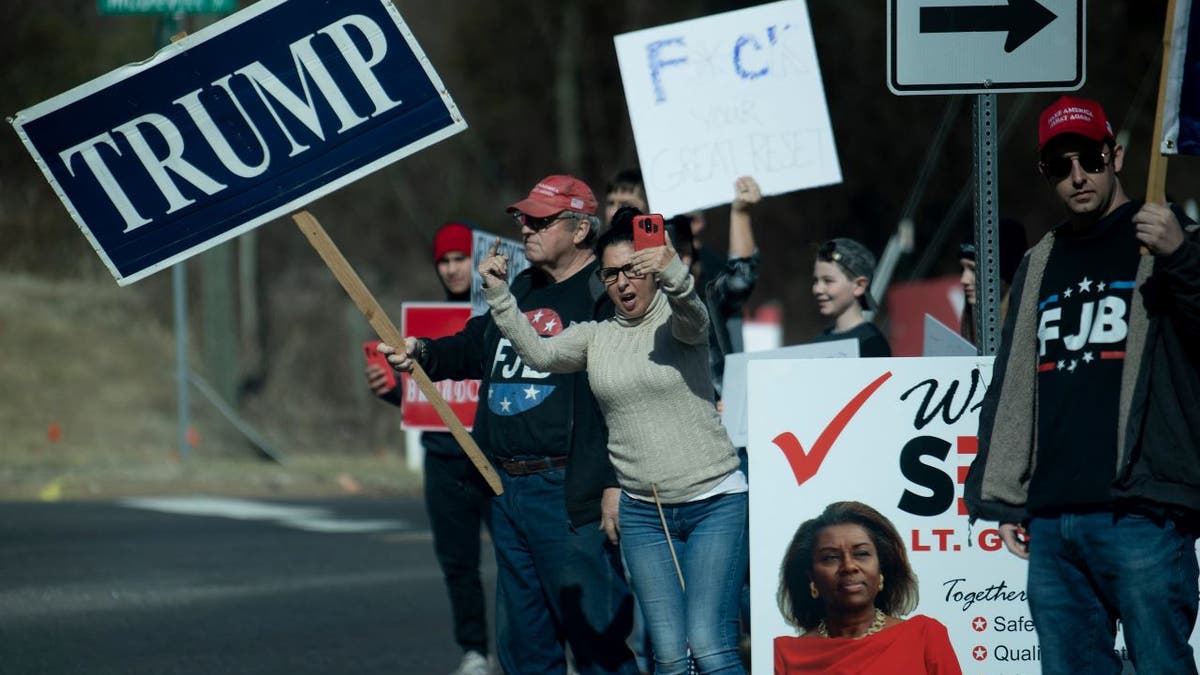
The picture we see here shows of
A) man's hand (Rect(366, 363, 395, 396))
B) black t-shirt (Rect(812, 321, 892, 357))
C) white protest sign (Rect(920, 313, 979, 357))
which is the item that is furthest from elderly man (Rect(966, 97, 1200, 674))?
man's hand (Rect(366, 363, 395, 396))

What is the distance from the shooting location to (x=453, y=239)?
8523mm

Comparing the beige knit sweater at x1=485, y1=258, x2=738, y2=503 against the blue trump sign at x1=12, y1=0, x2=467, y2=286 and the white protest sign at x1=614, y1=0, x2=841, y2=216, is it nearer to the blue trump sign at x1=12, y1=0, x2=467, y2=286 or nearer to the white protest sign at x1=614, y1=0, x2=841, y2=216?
the blue trump sign at x1=12, y1=0, x2=467, y2=286

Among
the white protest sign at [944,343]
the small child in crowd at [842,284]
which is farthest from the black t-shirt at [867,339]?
the white protest sign at [944,343]

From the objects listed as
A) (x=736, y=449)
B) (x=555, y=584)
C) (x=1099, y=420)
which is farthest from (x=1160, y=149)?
(x=555, y=584)

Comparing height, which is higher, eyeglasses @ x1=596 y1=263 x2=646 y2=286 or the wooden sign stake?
the wooden sign stake

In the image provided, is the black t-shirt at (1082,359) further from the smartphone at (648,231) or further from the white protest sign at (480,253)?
the white protest sign at (480,253)

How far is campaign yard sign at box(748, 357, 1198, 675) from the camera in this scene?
233 inches

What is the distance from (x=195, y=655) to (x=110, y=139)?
3.16m

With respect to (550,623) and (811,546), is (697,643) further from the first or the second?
(550,623)

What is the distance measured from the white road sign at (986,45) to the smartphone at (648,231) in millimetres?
1007

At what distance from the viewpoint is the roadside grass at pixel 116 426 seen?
57.9ft

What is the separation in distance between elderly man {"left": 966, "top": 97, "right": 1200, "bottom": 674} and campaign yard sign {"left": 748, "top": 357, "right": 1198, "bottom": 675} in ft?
3.61

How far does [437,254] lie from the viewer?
8.62 m

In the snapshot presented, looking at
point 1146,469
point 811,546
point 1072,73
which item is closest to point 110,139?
point 811,546
